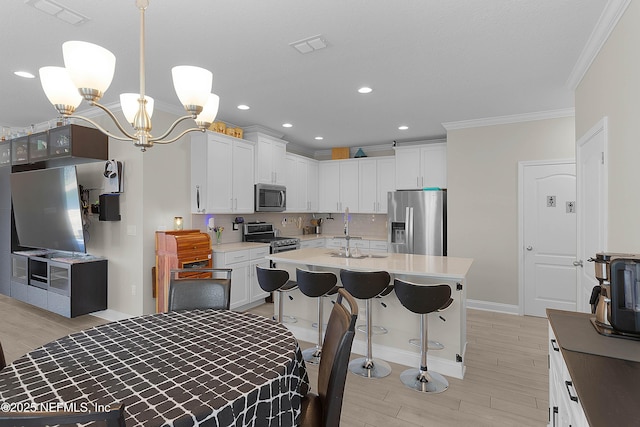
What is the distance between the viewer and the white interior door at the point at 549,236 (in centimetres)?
439

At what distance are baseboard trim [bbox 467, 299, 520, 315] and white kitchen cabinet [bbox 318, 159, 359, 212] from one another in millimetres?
2660

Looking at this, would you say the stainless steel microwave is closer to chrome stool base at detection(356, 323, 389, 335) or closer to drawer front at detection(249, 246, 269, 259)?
drawer front at detection(249, 246, 269, 259)

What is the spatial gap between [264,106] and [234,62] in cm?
128

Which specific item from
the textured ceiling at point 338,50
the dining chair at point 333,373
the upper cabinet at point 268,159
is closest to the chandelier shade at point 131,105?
the textured ceiling at point 338,50

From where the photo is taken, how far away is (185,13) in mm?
2234

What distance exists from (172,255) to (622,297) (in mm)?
3950

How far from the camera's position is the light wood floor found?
7.68 feet

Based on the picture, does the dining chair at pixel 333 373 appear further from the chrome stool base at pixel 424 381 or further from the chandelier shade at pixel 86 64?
the chandelier shade at pixel 86 64

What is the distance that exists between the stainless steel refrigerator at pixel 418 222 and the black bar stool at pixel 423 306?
8.33 ft

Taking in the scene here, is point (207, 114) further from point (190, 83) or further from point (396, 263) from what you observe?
point (396, 263)

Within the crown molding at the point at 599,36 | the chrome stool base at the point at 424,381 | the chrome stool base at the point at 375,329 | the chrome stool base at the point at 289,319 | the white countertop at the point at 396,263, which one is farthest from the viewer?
the chrome stool base at the point at 289,319

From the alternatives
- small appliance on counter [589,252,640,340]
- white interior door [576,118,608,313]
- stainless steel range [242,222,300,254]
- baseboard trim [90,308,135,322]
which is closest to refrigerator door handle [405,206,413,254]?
stainless steel range [242,222,300,254]

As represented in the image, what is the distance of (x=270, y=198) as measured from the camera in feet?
18.1

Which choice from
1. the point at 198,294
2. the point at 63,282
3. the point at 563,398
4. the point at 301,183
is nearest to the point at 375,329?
the point at 198,294
